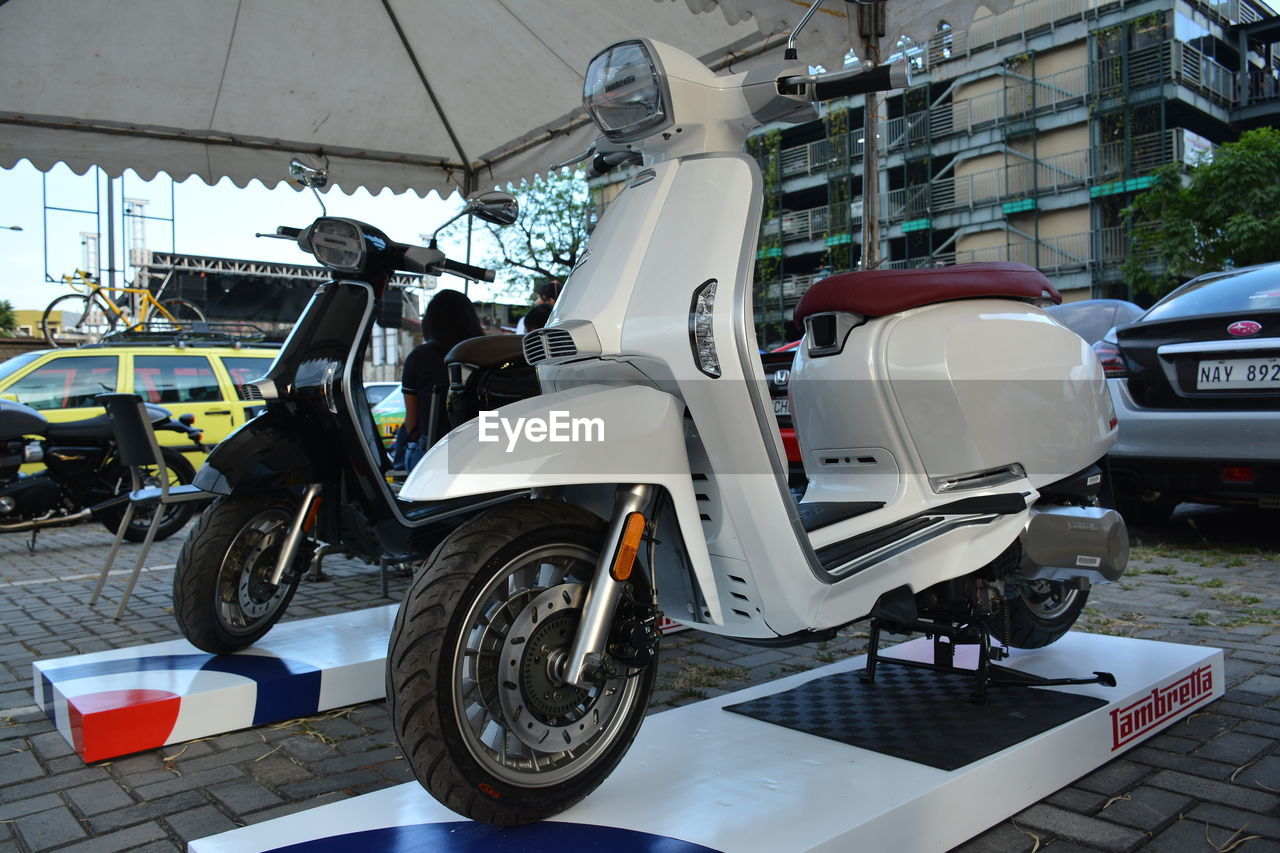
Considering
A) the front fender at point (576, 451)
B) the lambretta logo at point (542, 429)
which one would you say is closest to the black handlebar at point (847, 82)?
the front fender at point (576, 451)

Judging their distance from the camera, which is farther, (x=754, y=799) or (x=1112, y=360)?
(x=1112, y=360)

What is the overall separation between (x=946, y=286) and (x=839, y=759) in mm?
1311

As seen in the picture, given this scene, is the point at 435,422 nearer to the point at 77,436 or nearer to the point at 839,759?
the point at 839,759

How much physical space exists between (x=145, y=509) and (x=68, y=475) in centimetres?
65

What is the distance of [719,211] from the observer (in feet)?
7.56

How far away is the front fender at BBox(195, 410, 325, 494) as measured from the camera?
357cm

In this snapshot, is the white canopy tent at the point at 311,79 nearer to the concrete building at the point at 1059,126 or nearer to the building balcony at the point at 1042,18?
the concrete building at the point at 1059,126

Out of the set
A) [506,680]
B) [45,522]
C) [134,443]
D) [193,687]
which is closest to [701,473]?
[506,680]

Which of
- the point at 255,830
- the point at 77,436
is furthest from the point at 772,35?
the point at 77,436

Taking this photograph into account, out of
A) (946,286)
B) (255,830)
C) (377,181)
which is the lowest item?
(255,830)

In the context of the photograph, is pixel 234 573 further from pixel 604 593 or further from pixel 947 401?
pixel 947 401

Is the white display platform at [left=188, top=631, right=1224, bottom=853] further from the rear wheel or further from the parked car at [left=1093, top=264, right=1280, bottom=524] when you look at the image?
the rear wheel

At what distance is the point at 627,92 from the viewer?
2.31m

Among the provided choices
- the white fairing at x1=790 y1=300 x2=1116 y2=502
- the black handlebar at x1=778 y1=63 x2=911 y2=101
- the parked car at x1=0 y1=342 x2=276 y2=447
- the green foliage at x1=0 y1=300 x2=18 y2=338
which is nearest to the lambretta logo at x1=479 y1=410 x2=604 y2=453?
the black handlebar at x1=778 y1=63 x2=911 y2=101
